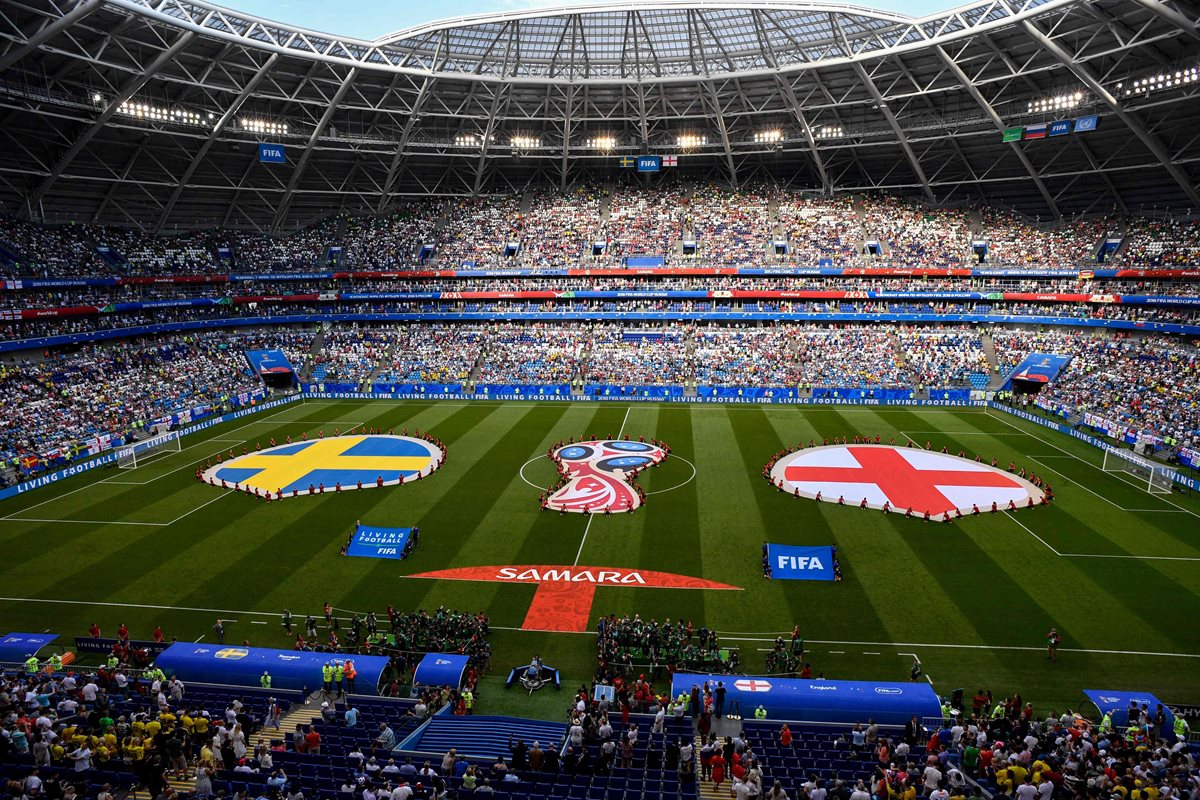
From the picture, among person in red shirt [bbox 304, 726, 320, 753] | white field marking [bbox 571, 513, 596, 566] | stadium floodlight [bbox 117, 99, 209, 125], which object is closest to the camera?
person in red shirt [bbox 304, 726, 320, 753]

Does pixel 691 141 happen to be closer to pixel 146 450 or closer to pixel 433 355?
pixel 433 355

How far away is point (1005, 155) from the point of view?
229 feet

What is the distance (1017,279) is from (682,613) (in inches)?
2467

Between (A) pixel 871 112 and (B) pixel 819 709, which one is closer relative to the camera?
(B) pixel 819 709

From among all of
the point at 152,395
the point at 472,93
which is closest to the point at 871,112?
the point at 472,93

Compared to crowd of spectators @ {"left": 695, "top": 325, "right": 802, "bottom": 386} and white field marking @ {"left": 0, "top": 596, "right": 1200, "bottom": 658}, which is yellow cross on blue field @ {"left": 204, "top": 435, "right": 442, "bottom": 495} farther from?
crowd of spectators @ {"left": 695, "top": 325, "right": 802, "bottom": 386}

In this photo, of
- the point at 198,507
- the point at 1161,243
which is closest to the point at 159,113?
the point at 198,507

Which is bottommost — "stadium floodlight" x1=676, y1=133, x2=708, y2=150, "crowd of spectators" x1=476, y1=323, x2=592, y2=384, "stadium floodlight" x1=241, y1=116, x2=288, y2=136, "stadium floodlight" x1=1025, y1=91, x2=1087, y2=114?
"crowd of spectators" x1=476, y1=323, x2=592, y2=384

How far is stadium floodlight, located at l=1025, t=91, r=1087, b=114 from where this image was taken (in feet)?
181

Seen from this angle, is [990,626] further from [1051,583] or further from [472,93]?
[472,93]

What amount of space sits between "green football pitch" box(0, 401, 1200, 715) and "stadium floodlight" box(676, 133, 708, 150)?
143 feet

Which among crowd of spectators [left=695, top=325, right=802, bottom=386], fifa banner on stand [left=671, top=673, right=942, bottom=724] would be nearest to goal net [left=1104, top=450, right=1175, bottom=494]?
crowd of spectators [left=695, top=325, right=802, bottom=386]

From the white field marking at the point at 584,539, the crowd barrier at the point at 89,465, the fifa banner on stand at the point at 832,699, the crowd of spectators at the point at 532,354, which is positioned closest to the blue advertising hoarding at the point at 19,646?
the white field marking at the point at 584,539

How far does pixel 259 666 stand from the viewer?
21.2 metres
